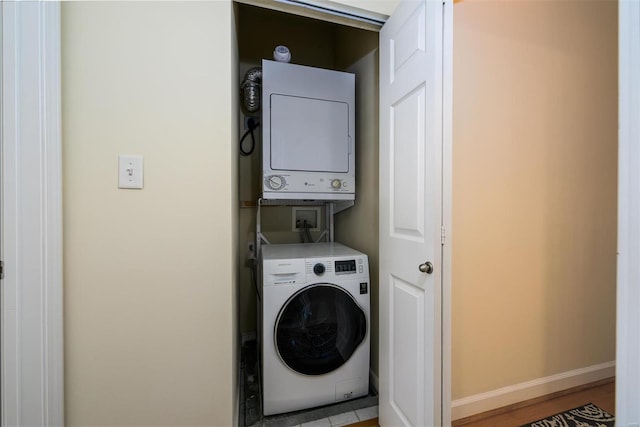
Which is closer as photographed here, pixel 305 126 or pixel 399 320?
pixel 399 320

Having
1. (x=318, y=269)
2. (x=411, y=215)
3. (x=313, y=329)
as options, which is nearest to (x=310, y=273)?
(x=318, y=269)

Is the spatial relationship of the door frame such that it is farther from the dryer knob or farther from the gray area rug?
the gray area rug

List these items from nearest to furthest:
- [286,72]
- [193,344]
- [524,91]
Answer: [193,344], [524,91], [286,72]

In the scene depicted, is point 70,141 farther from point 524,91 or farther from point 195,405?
point 524,91

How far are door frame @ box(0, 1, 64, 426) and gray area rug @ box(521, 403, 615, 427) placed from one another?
2133 millimetres

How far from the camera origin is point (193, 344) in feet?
3.39

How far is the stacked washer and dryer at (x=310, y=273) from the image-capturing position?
140 cm

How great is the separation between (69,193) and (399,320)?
1380 mm

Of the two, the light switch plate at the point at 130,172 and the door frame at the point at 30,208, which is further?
the light switch plate at the point at 130,172

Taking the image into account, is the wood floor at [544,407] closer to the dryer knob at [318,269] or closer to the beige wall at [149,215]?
the dryer knob at [318,269]

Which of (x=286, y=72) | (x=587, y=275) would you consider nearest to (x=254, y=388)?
(x=286, y=72)

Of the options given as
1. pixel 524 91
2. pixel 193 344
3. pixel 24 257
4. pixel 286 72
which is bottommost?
pixel 193 344

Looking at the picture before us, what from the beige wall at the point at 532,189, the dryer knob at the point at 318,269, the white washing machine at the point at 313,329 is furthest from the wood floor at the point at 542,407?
the dryer knob at the point at 318,269

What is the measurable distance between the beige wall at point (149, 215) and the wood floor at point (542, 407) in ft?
3.19
